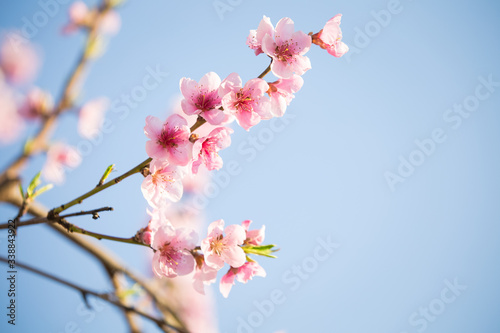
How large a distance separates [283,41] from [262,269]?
93cm

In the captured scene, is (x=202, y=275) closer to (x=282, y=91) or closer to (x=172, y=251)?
(x=172, y=251)

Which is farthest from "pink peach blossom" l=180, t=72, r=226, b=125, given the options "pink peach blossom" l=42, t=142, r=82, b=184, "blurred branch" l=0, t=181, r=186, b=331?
"pink peach blossom" l=42, t=142, r=82, b=184

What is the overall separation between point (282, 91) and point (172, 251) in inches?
30.3

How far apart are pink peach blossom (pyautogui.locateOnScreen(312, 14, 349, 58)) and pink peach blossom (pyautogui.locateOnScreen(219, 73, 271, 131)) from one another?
34 cm

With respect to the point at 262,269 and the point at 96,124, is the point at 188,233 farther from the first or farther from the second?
the point at 96,124

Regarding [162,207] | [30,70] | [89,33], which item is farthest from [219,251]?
[30,70]

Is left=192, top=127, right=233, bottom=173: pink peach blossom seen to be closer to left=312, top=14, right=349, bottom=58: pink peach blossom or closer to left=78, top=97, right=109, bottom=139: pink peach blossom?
left=312, top=14, right=349, bottom=58: pink peach blossom

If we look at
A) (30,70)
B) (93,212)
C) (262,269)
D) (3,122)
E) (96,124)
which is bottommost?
(262,269)

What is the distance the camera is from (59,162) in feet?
11.3

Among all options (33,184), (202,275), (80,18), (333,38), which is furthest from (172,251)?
(80,18)

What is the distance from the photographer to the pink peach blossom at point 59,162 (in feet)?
10.8

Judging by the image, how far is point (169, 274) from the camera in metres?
1.23

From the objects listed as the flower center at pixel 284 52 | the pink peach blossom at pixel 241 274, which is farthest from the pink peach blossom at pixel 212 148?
the pink peach blossom at pixel 241 274

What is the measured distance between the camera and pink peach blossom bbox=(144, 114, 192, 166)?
111 centimetres
